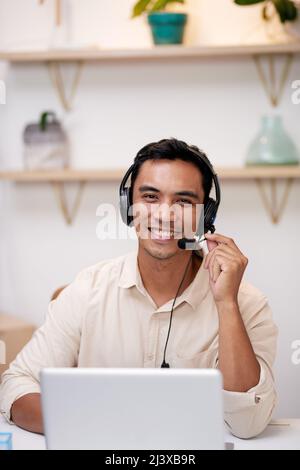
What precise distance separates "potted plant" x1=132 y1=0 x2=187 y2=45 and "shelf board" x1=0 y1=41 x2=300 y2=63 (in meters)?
0.04

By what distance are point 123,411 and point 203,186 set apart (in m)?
0.81

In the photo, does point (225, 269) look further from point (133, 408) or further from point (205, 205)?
point (133, 408)

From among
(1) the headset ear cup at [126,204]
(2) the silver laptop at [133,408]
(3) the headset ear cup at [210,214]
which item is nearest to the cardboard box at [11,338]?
(1) the headset ear cup at [126,204]

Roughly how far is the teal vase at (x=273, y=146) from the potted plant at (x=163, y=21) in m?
0.44

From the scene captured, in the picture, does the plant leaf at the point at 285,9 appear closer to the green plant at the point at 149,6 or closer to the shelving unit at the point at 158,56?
the shelving unit at the point at 158,56

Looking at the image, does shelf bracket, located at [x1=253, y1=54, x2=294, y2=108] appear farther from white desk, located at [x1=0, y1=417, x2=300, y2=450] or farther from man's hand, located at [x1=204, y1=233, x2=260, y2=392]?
white desk, located at [x1=0, y1=417, x2=300, y2=450]

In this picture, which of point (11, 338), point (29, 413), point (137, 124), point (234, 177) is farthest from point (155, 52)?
point (29, 413)

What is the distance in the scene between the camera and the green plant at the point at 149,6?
9.61 ft

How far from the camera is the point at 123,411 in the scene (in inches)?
44.3

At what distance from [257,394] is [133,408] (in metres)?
0.52

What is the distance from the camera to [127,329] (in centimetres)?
184

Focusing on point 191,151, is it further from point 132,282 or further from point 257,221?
point 257,221

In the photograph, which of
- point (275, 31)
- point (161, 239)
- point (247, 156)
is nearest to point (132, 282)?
point (161, 239)

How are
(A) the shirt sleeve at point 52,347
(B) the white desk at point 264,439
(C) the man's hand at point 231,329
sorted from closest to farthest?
1. (B) the white desk at point 264,439
2. (C) the man's hand at point 231,329
3. (A) the shirt sleeve at point 52,347
